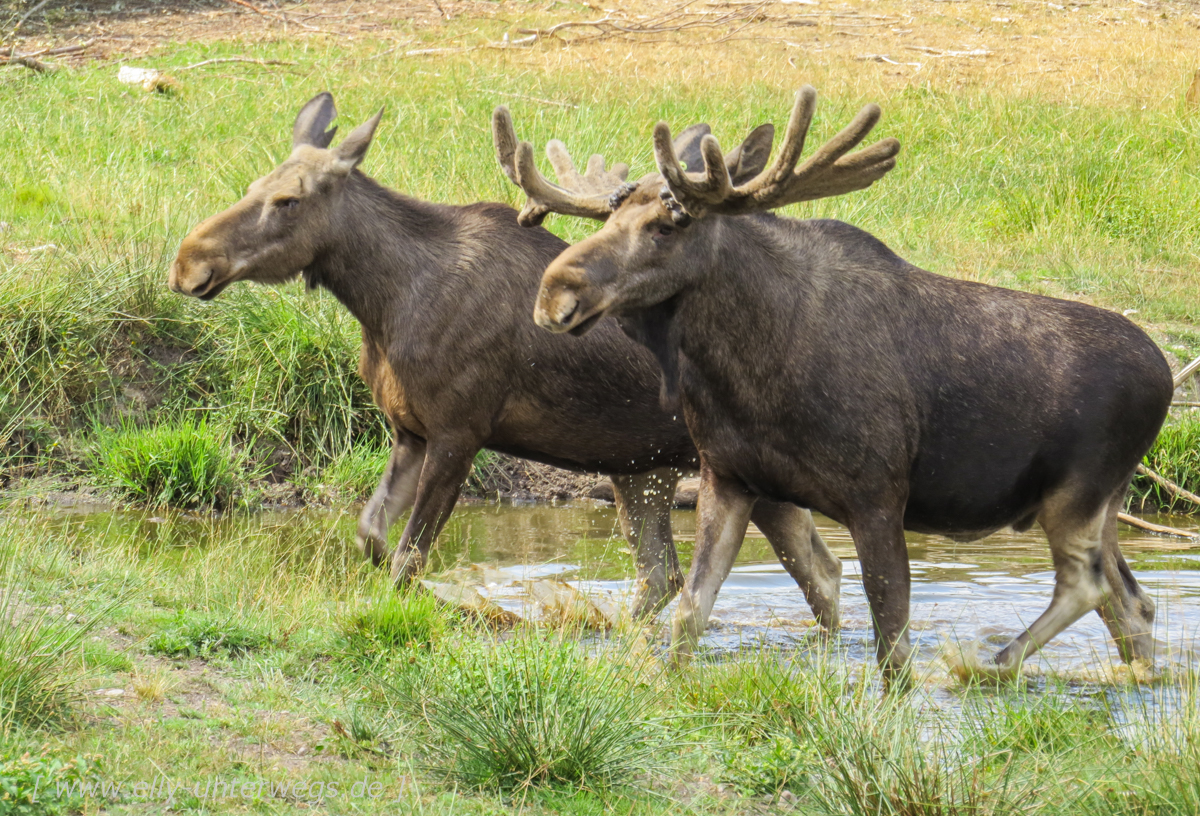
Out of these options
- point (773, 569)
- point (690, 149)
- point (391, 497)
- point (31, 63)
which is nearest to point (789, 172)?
point (690, 149)

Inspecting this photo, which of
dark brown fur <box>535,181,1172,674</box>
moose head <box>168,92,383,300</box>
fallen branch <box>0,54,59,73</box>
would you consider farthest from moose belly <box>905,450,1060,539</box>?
fallen branch <box>0,54,59,73</box>

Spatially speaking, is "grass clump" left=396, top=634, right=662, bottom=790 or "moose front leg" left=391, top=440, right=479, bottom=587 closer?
"grass clump" left=396, top=634, right=662, bottom=790

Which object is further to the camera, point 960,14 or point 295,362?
point 960,14

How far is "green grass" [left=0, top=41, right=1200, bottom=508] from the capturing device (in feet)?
30.3

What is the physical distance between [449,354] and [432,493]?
67cm

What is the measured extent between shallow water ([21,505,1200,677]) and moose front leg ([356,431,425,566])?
0.18 metres

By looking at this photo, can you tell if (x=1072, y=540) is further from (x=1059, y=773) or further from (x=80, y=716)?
(x=80, y=716)

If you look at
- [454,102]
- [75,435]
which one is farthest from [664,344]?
[454,102]

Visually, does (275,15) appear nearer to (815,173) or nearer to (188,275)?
(188,275)

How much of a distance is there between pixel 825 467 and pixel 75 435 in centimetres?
602

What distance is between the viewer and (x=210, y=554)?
21.0 ft

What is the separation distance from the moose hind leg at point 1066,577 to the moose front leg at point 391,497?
114 inches

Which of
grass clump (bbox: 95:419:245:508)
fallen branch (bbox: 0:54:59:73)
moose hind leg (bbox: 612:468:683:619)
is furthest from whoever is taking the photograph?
fallen branch (bbox: 0:54:59:73)

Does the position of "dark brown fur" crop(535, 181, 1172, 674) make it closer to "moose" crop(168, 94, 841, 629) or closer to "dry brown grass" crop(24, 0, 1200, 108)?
"moose" crop(168, 94, 841, 629)
